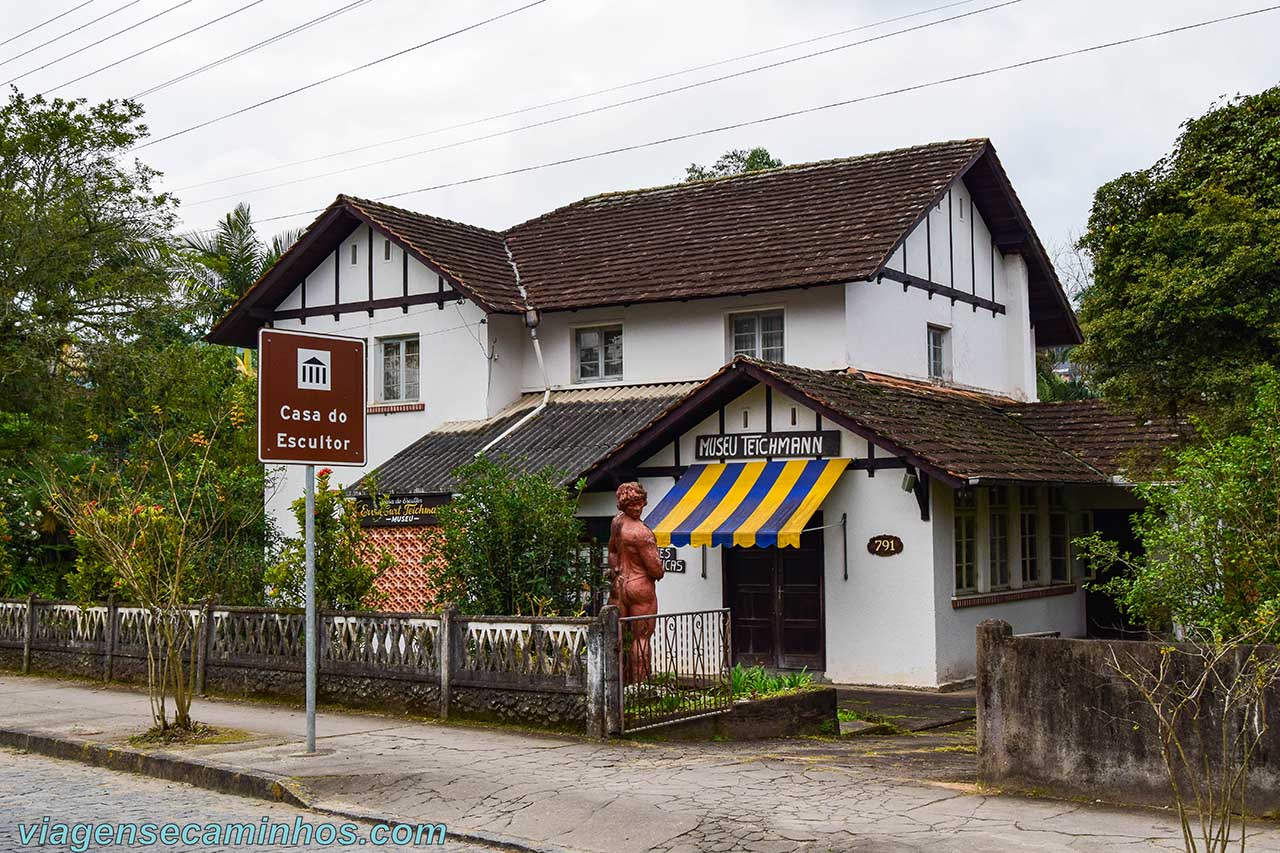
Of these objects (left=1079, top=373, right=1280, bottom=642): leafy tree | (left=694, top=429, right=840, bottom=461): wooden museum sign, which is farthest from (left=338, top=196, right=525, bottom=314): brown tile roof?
(left=1079, top=373, right=1280, bottom=642): leafy tree

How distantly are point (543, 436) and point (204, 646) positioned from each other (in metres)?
7.91

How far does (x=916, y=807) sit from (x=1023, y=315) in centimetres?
1828

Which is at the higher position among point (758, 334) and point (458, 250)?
point (458, 250)

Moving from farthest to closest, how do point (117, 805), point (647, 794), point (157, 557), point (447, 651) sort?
point (157, 557) < point (447, 651) < point (117, 805) < point (647, 794)

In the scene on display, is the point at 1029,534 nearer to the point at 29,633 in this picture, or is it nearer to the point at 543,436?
the point at 543,436

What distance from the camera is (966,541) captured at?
19.8 m

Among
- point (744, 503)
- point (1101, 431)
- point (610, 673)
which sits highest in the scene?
point (1101, 431)

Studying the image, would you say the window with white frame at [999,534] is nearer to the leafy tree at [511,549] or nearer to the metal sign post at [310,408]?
the leafy tree at [511,549]

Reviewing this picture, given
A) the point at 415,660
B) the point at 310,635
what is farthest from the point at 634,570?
the point at 310,635

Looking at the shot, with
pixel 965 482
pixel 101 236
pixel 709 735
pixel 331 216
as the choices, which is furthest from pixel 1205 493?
pixel 101 236

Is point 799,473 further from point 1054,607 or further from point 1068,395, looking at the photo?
point 1068,395

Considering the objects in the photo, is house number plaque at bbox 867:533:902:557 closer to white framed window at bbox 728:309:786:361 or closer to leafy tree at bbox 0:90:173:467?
white framed window at bbox 728:309:786:361

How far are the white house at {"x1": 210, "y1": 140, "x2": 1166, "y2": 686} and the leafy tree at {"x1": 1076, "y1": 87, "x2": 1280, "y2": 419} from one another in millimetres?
2376

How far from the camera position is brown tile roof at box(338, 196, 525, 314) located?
24.1 metres
